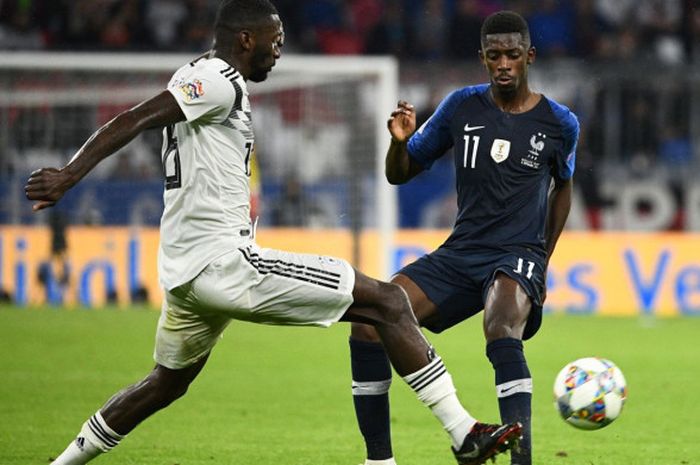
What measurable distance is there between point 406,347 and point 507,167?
4.64ft

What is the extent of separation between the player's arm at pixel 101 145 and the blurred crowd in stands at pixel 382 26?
56.3ft

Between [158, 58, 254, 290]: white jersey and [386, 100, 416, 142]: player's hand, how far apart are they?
3.25ft

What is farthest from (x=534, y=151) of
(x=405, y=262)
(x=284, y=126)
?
(x=284, y=126)

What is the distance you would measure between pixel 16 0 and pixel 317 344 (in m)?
10.6

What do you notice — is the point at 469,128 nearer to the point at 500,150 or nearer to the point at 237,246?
the point at 500,150

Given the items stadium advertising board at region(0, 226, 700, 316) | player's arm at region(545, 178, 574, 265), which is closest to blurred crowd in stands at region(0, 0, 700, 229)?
stadium advertising board at region(0, 226, 700, 316)

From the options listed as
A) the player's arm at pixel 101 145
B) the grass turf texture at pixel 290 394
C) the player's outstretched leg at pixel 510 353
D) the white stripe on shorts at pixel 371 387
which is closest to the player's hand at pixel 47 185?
the player's arm at pixel 101 145

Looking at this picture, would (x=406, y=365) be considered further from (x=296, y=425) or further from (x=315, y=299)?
(x=296, y=425)

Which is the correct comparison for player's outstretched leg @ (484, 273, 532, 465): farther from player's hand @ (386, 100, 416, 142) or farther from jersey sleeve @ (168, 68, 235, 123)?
jersey sleeve @ (168, 68, 235, 123)

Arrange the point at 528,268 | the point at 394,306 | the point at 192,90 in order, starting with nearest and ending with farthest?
the point at 192,90 < the point at 394,306 < the point at 528,268

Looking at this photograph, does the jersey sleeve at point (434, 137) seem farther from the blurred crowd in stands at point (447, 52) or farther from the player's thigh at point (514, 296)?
the blurred crowd in stands at point (447, 52)

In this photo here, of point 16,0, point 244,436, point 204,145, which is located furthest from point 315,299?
point 16,0

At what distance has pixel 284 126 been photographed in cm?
1978

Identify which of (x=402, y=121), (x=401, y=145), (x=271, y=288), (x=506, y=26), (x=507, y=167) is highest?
(x=506, y=26)
